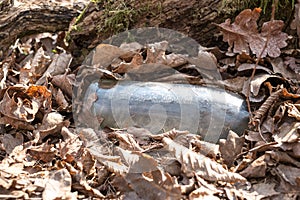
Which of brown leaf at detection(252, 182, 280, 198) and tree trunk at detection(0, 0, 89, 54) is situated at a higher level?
tree trunk at detection(0, 0, 89, 54)

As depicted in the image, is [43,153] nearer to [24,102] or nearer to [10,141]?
[10,141]

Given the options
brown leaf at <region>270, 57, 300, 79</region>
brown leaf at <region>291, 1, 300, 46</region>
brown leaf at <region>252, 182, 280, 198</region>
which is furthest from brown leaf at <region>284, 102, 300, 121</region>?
brown leaf at <region>291, 1, 300, 46</region>

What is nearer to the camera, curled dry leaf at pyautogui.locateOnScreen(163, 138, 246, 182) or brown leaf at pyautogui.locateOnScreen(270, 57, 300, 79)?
curled dry leaf at pyautogui.locateOnScreen(163, 138, 246, 182)

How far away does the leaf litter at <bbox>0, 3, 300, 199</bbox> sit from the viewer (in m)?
2.42

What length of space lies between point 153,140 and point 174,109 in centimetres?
28

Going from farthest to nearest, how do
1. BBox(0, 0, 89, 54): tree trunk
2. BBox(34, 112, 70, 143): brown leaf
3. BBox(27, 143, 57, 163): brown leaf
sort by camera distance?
BBox(0, 0, 89, 54): tree trunk → BBox(34, 112, 70, 143): brown leaf → BBox(27, 143, 57, 163): brown leaf

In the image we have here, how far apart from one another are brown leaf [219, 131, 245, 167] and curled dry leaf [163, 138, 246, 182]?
0.18 m

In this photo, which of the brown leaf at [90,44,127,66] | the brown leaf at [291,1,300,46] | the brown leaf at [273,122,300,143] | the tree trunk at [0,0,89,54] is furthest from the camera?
the tree trunk at [0,0,89,54]

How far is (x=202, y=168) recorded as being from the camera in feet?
8.20

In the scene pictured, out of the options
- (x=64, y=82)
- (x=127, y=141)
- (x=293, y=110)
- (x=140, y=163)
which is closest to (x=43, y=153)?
(x=127, y=141)

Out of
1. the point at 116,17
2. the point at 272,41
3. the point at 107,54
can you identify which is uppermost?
the point at 116,17

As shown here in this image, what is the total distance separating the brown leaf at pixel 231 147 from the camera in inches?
106

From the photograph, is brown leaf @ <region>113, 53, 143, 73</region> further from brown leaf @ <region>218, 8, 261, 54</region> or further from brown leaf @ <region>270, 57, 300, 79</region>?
brown leaf @ <region>270, 57, 300, 79</region>

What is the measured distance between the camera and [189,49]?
3.68 meters
